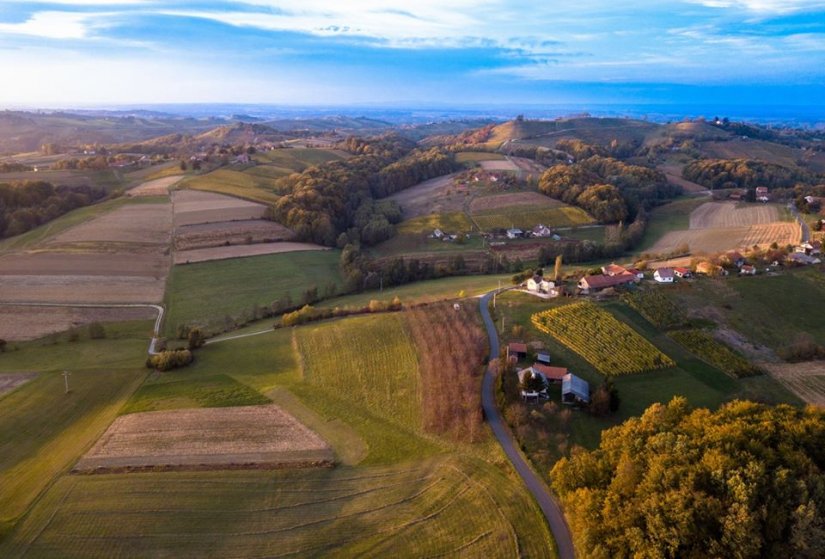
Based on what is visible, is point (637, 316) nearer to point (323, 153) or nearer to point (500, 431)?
point (500, 431)

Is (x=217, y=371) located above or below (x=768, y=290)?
below

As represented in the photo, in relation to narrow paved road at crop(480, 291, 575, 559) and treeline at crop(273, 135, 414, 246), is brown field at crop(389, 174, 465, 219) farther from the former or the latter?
narrow paved road at crop(480, 291, 575, 559)

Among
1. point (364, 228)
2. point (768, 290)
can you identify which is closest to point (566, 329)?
point (768, 290)

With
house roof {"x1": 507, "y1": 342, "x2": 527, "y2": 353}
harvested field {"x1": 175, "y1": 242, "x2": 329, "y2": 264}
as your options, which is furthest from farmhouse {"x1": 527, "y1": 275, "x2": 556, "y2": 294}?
harvested field {"x1": 175, "y1": 242, "x2": 329, "y2": 264}

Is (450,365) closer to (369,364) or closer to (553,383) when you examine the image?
(369,364)

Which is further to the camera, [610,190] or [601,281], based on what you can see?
[610,190]

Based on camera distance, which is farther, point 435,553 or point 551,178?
point 551,178

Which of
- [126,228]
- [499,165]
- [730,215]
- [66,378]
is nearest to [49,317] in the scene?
[66,378]
